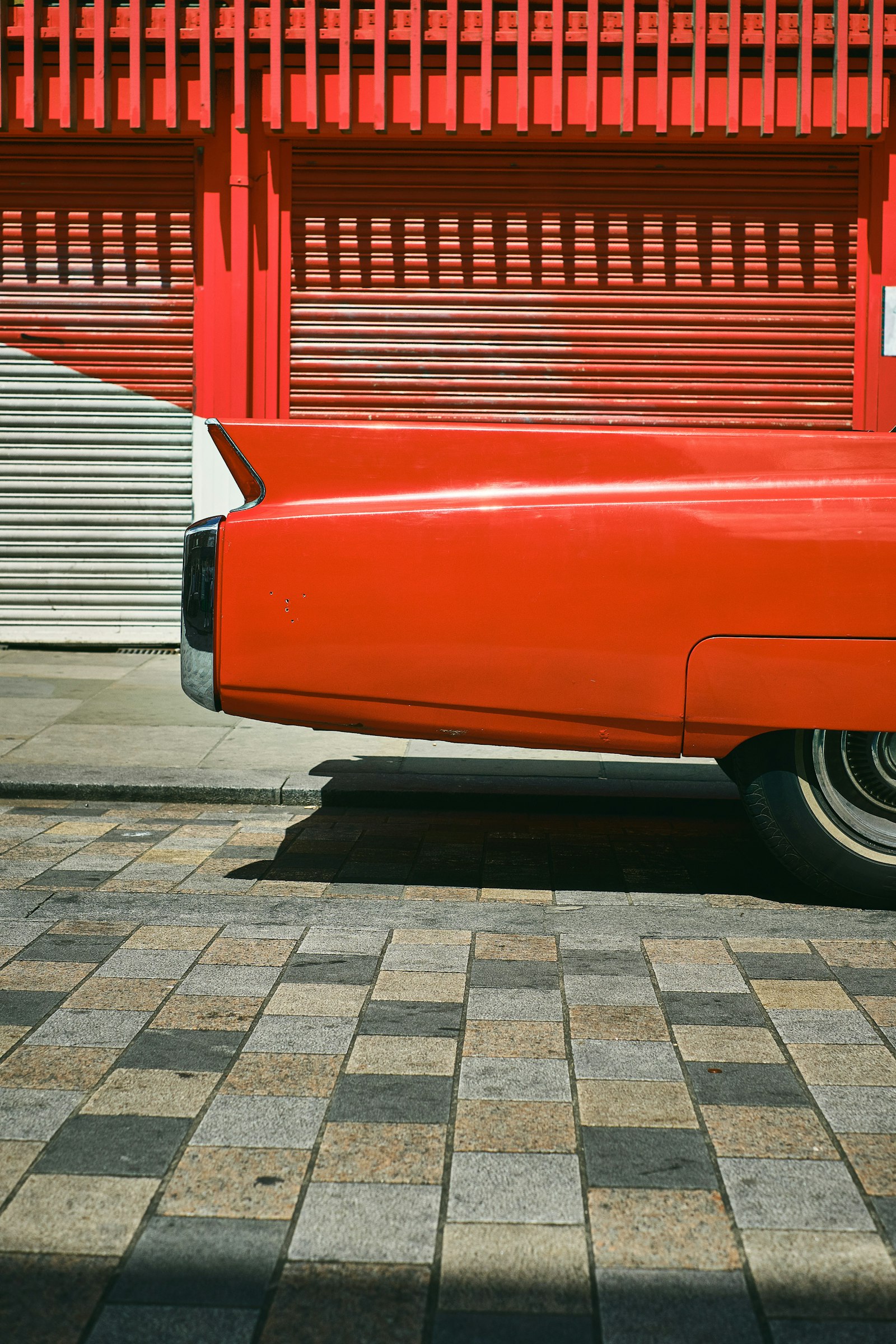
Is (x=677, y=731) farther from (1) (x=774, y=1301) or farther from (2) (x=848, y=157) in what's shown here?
(2) (x=848, y=157)

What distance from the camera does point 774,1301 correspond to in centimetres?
225

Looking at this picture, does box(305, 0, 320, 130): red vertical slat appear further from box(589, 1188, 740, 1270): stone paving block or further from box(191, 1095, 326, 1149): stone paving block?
box(589, 1188, 740, 1270): stone paving block

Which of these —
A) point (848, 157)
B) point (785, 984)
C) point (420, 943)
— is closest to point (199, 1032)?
point (420, 943)

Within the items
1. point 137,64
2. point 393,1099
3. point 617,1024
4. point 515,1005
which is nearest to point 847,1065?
point 617,1024

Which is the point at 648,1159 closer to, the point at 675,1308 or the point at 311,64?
the point at 675,1308

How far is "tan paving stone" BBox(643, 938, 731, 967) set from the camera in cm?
411

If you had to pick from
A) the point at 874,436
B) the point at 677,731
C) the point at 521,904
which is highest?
the point at 874,436

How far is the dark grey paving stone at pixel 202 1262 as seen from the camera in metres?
2.26

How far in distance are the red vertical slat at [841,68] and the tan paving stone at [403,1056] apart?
8779 mm

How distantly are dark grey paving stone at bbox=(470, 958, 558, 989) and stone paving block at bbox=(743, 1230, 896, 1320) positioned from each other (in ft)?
4.75

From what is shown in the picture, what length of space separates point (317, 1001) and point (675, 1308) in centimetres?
163

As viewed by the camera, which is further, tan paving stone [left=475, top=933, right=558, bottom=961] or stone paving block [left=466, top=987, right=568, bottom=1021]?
tan paving stone [left=475, top=933, right=558, bottom=961]

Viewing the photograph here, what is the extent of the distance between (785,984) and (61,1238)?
2.17 m

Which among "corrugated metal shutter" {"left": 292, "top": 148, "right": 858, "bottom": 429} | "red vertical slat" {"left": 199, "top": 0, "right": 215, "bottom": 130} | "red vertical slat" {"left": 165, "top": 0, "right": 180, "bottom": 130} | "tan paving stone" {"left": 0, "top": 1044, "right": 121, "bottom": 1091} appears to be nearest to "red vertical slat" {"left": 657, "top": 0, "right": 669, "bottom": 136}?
"corrugated metal shutter" {"left": 292, "top": 148, "right": 858, "bottom": 429}
